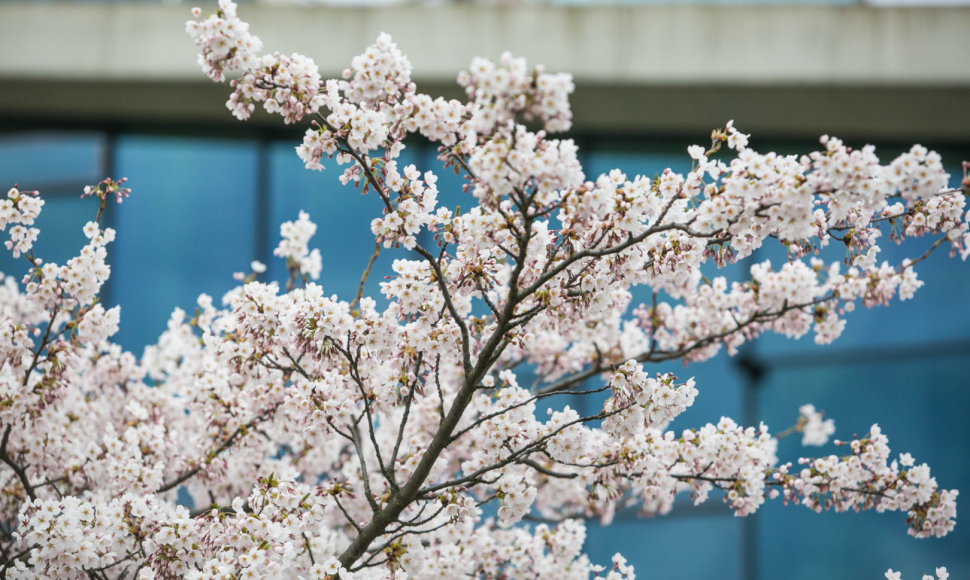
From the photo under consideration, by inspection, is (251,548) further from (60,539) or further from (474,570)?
(474,570)

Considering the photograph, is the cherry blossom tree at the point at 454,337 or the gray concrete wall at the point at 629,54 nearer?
the cherry blossom tree at the point at 454,337

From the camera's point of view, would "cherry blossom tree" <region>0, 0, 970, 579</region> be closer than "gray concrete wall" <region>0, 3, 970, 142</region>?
Yes

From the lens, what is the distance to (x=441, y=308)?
3779mm

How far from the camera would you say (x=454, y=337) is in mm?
3766

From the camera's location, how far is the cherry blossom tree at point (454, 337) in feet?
10.8

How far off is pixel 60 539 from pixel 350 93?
6.42ft

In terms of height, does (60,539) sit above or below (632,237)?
A: below

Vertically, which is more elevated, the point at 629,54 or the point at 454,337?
the point at 629,54

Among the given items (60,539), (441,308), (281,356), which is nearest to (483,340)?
(441,308)

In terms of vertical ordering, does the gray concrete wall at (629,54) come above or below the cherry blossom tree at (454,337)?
above

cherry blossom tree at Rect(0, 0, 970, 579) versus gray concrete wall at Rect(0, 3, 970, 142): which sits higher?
gray concrete wall at Rect(0, 3, 970, 142)

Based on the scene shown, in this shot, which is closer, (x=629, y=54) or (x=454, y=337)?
(x=454, y=337)

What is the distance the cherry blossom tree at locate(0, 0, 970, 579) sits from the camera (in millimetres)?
3297

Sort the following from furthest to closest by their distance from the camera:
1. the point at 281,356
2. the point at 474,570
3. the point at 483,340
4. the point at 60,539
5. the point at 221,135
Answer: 1. the point at 221,135
2. the point at 474,570
3. the point at 281,356
4. the point at 483,340
5. the point at 60,539
